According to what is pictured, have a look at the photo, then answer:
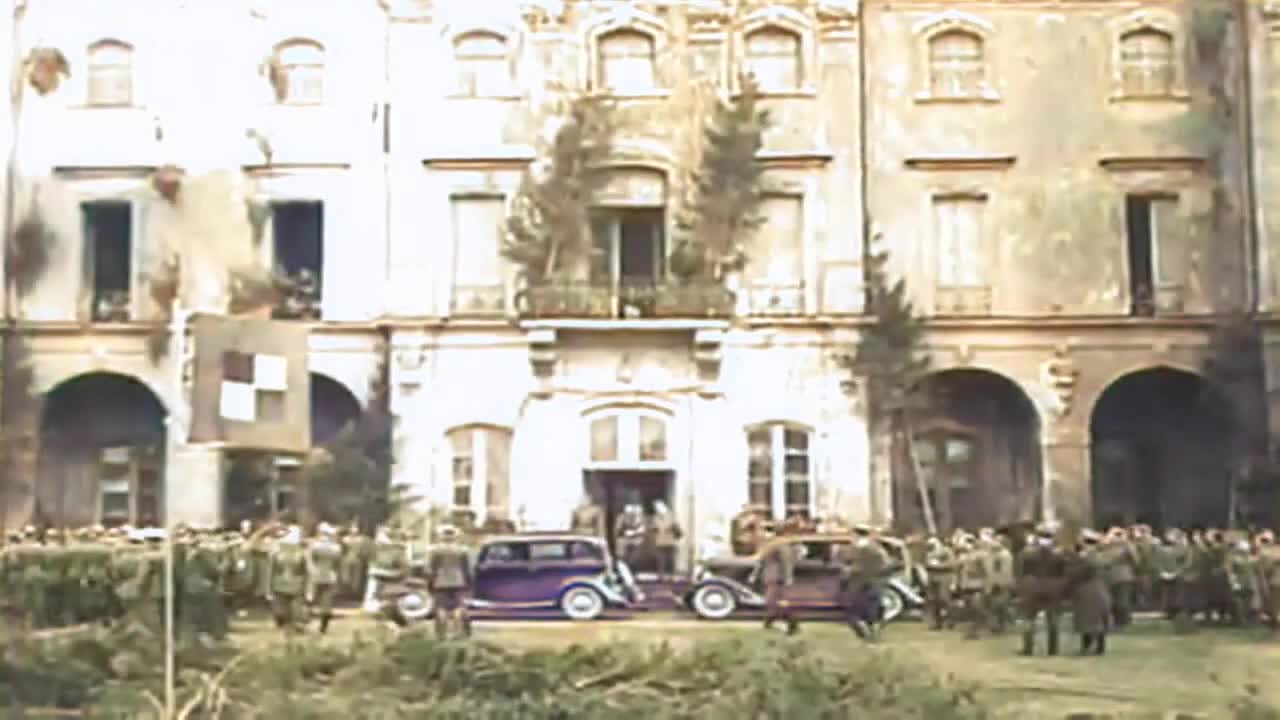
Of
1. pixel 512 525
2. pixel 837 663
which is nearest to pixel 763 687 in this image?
pixel 837 663

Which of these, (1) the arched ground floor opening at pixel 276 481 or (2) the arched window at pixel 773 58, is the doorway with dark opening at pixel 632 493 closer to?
(1) the arched ground floor opening at pixel 276 481

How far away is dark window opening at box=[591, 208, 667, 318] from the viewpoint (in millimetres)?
11297

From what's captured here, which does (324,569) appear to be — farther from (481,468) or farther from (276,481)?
(481,468)

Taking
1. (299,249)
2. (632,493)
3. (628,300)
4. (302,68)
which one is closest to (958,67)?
(628,300)

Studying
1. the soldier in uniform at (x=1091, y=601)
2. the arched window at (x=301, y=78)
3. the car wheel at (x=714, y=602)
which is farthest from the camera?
the arched window at (x=301, y=78)

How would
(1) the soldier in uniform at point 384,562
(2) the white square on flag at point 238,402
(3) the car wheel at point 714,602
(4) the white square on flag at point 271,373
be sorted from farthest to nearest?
1. (1) the soldier in uniform at point 384,562
2. (3) the car wheel at point 714,602
3. (4) the white square on flag at point 271,373
4. (2) the white square on flag at point 238,402

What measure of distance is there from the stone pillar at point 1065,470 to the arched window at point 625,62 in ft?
11.0

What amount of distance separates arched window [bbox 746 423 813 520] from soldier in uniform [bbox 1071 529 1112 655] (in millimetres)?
1632

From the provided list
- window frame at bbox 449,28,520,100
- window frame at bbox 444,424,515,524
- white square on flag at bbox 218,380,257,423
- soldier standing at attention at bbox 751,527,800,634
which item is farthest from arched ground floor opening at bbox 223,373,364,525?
soldier standing at attention at bbox 751,527,800,634

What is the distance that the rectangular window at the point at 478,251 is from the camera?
11.4 meters

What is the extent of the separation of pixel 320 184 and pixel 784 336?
3043 mm

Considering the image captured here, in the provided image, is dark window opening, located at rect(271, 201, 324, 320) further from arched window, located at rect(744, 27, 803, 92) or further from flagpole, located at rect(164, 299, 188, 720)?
arched window, located at rect(744, 27, 803, 92)

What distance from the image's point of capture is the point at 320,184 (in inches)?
447

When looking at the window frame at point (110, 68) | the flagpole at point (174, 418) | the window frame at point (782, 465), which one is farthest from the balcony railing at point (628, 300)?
the window frame at point (110, 68)
